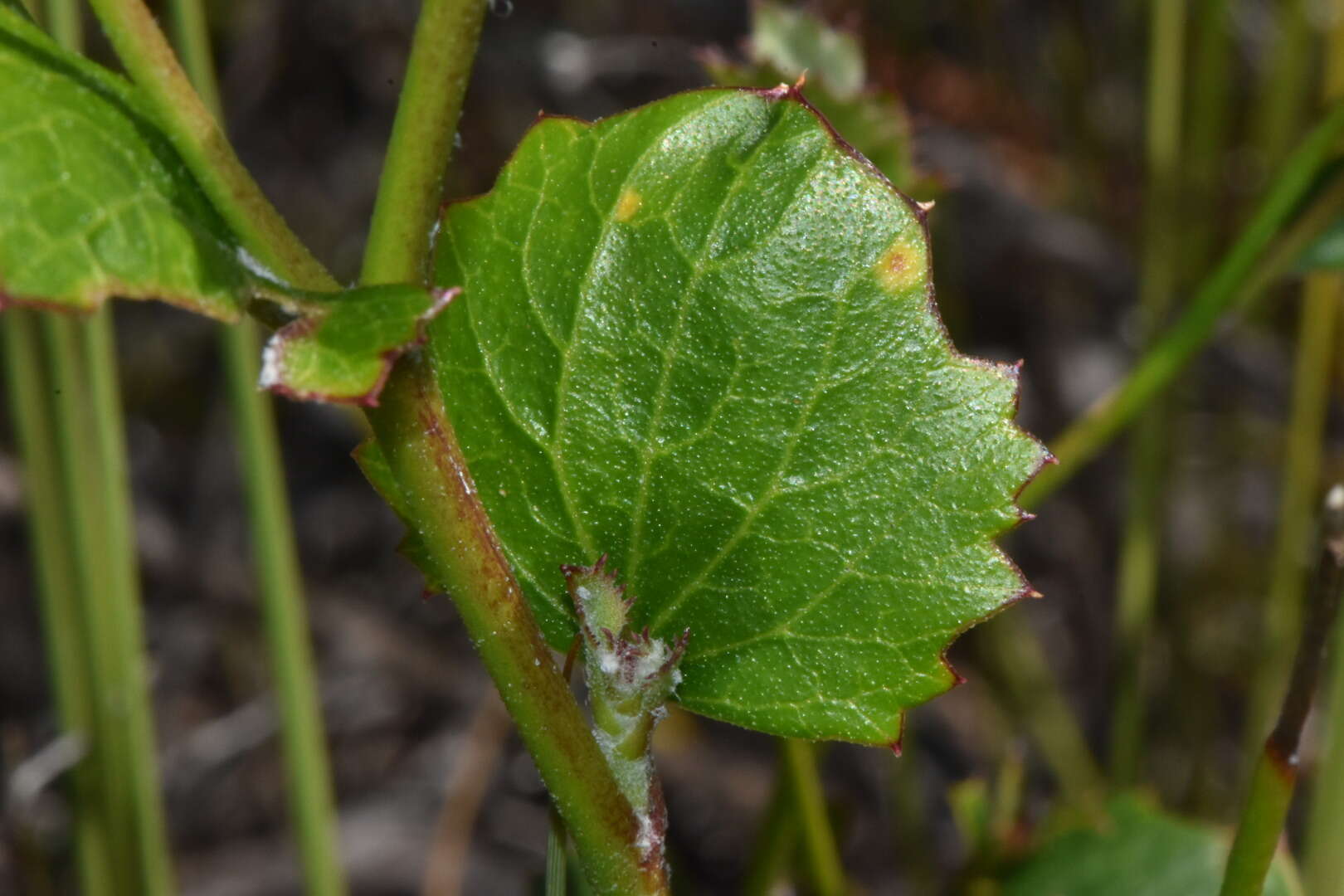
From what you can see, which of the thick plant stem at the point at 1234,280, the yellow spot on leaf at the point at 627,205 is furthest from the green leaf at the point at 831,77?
the yellow spot on leaf at the point at 627,205

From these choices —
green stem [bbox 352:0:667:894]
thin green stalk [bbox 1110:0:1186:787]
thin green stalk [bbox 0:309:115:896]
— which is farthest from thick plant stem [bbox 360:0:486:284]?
thin green stalk [bbox 1110:0:1186:787]

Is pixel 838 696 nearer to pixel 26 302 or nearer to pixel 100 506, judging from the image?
pixel 26 302

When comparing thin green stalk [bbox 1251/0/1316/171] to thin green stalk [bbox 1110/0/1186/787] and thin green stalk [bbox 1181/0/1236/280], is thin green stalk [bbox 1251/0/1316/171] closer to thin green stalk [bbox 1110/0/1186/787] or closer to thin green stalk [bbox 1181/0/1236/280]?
thin green stalk [bbox 1181/0/1236/280]

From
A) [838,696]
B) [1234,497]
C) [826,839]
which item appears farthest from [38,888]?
[1234,497]

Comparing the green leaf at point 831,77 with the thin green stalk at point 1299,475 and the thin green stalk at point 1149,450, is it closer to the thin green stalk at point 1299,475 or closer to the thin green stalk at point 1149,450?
the thin green stalk at point 1149,450

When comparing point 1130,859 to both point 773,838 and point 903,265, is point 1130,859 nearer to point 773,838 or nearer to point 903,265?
point 773,838

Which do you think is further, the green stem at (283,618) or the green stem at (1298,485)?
the green stem at (1298,485)
